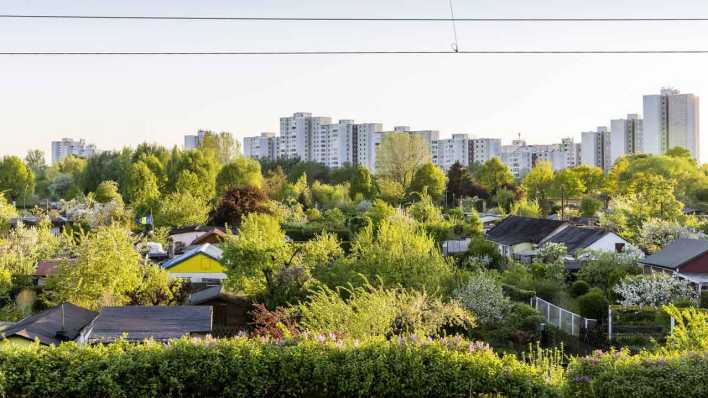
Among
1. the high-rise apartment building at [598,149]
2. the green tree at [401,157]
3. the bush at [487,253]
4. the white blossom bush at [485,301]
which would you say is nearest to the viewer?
the white blossom bush at [485,301]

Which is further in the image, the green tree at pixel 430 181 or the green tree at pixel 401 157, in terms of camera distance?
the green tree at pixel 401 157

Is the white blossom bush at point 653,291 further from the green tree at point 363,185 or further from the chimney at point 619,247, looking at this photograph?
the green tree at point 363,185

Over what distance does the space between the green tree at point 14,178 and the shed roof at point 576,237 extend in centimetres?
5636

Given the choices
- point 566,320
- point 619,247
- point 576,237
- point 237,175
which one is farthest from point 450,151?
point 566,320

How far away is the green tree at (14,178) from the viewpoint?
71.9 metres

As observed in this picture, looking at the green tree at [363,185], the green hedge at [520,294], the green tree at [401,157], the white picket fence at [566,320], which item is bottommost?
the white picket fence at [566,320]

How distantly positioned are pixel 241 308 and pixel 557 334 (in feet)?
32.0

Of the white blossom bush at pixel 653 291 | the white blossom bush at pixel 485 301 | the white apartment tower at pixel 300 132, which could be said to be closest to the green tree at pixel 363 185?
the white blossom bush at pixel 653 291

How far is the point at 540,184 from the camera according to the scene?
66312mm

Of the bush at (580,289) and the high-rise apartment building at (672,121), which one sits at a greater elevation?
the high-rise apartment building at (672,121)

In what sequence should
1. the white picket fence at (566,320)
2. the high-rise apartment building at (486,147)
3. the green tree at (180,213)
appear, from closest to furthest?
the white picket fence at (566,320)
the green tree at (180,213)
the high-rise apartment building at (486,147)

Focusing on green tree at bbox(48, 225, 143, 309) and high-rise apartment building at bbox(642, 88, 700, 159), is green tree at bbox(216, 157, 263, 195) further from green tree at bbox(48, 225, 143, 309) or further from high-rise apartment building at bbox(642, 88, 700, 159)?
high-rise apartment building at bbox(642, 88, 700, 159)

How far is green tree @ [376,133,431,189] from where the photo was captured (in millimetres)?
69625

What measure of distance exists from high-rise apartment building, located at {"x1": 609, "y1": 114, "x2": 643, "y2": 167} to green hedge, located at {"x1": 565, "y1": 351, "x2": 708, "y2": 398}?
116 m
